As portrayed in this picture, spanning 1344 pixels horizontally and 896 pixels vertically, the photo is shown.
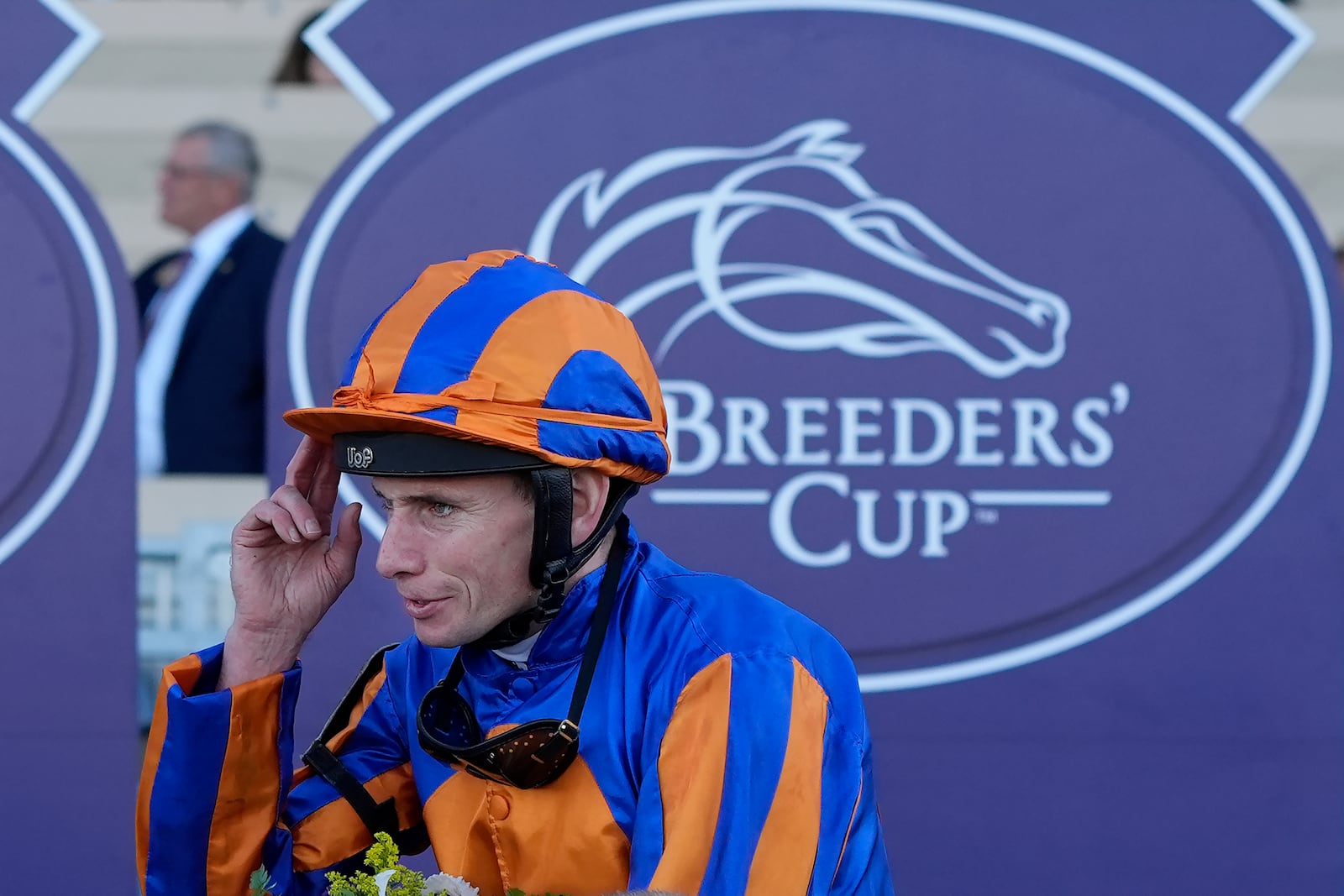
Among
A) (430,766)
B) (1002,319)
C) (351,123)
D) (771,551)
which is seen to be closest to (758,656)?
(430,766)

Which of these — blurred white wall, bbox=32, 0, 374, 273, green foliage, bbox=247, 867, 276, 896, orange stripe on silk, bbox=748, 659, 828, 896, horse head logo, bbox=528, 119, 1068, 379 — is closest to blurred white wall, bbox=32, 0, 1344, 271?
blurred white wall, bbox=32, 0, 374, 273

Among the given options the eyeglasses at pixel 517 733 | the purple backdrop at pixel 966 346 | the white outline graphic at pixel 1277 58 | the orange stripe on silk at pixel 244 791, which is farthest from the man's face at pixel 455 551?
the white outline graphic at pixel 1277 58

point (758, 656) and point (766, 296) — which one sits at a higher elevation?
point (766, 296)

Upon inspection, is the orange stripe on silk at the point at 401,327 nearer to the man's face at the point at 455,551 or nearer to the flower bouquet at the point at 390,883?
the man's face at the point at 455,551

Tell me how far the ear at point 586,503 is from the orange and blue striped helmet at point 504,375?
5 cm

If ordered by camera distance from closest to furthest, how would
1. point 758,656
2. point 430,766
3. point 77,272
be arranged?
point 758,656, point 430,766, point 77,272

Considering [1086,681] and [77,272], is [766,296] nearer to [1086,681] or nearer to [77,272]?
[1086,681]

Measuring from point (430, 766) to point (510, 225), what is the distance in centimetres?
138

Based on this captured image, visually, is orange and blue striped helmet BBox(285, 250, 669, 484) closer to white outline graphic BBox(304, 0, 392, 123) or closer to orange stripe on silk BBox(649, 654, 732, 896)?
orange stripe on silk BBox(649, 654, 732, 896)

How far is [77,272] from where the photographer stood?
2.74 metres

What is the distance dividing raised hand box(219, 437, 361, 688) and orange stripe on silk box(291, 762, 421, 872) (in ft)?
0.59

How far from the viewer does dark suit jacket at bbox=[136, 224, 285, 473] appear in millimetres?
2744

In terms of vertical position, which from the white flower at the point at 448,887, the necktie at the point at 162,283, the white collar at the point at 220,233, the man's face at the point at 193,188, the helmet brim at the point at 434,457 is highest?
the man's face at the point at 193,188

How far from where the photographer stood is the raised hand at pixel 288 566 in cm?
160
